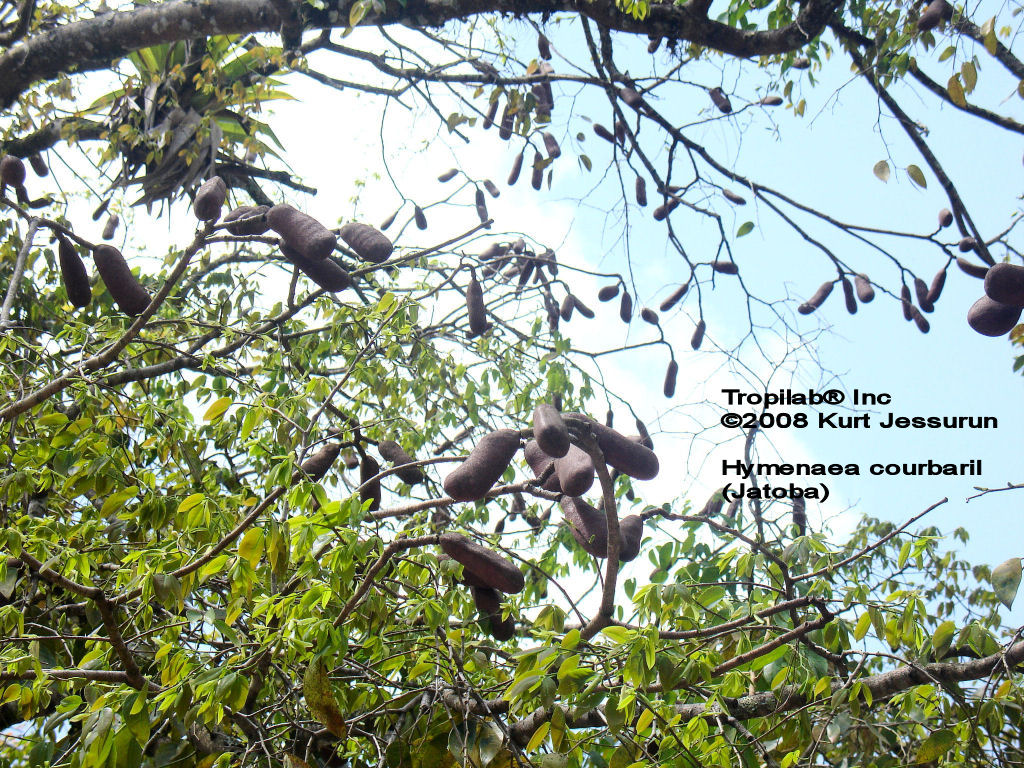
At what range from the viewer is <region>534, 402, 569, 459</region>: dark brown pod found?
1555 millimetres

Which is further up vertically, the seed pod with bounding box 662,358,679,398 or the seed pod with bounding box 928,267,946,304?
the seed pod with bounding box 928,267,946,304

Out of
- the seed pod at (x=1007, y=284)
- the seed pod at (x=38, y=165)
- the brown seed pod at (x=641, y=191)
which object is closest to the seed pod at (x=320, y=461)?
the seed pod at (x=1007, y=284)

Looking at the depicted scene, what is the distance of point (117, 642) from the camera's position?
162cm

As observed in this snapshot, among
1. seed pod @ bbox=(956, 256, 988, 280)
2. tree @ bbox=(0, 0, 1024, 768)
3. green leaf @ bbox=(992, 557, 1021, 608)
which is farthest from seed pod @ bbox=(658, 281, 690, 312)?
green leaf @ bbox=(992, 557, 1021, 608)

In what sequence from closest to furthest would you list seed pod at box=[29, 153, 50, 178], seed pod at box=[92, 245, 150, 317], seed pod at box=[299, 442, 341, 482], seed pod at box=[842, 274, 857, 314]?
seed pod at box=[92, 245, 150, 317]
seed pod at box=[299, 442, 341, 482]
seed pod at box=[842, 274, 857, 314]
seed pod at box=[29, 153, 50, 178]

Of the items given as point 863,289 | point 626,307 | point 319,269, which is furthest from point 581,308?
point 319,269

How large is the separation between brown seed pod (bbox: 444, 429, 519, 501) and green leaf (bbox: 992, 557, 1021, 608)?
0.90 m

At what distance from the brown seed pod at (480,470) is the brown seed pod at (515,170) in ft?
7.84

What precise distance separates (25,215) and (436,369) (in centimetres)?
195

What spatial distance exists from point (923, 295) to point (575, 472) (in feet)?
7.46

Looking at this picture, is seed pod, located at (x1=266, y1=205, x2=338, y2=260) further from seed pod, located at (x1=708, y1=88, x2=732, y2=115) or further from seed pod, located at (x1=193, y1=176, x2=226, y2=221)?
seed pod, located at (x1=708, y1=88, x2=732, y2=115)

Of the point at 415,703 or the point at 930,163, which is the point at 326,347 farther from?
the point at 930,163

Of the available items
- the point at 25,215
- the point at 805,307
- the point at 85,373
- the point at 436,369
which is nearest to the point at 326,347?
the point at 436,369

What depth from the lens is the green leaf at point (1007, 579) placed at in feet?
4.79
